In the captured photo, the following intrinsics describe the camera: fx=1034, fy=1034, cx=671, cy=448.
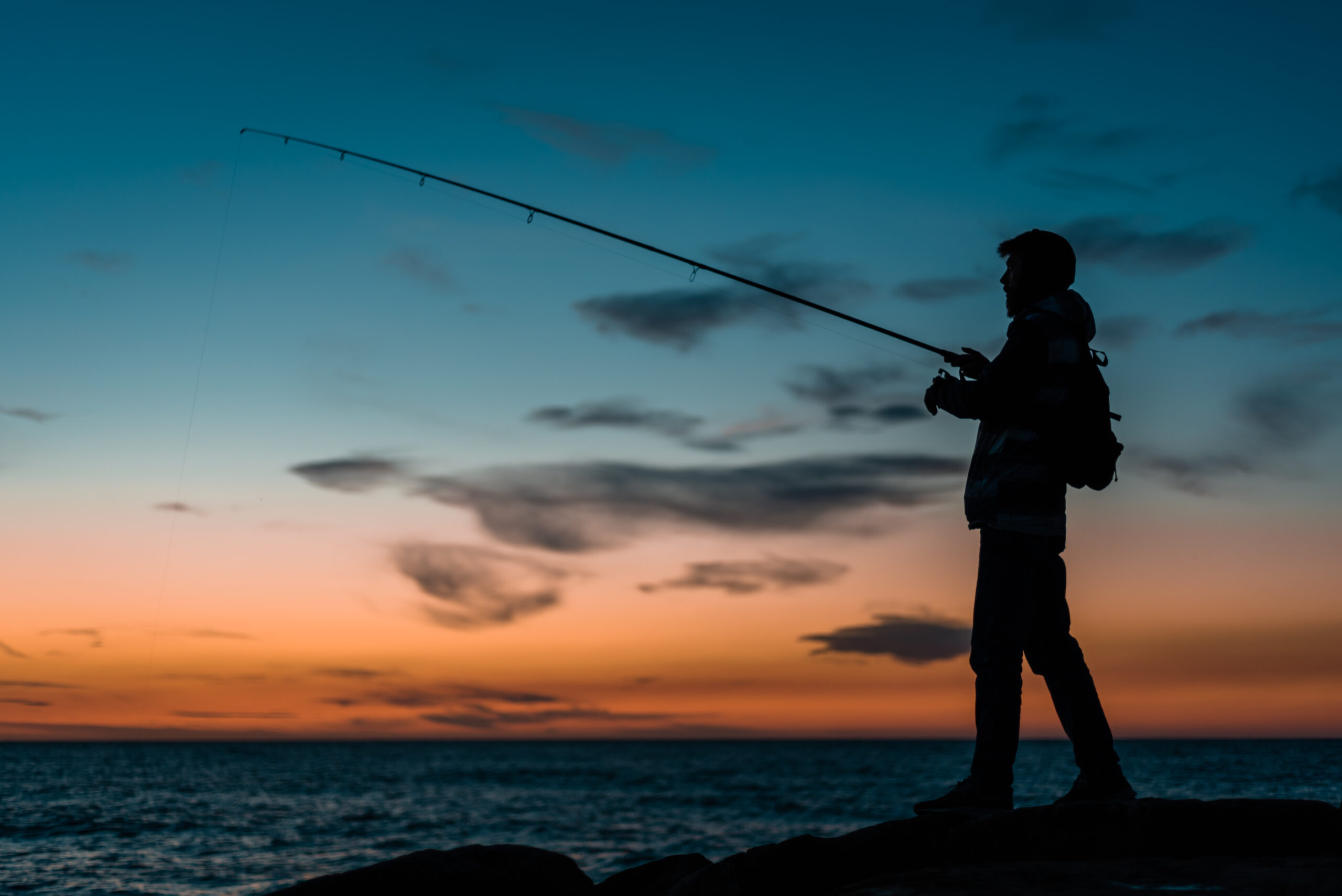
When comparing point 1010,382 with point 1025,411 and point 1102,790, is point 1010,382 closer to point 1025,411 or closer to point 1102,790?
point 1025,411

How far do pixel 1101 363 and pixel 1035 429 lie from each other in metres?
0.48

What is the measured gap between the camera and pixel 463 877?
539cm

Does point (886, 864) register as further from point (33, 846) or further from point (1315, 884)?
point (33, 846)

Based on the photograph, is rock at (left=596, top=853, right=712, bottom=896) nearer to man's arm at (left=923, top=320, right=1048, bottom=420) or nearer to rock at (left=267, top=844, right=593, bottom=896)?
rock at (left=267, top=844, right=593, bottom=896)

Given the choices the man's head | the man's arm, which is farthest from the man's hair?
the man's arm

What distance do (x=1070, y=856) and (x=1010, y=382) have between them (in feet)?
5.61

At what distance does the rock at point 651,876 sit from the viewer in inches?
207

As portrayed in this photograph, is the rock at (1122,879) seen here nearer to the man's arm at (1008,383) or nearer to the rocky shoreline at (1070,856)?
the rocky shoreline at (1070,856)

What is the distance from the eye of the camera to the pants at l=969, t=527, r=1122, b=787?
13.3 feet

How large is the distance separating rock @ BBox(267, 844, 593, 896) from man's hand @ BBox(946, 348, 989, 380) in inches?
131

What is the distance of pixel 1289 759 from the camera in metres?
56.3

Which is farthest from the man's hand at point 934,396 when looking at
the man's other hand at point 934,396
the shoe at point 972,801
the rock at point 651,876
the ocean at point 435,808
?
the ocean at point 435,808

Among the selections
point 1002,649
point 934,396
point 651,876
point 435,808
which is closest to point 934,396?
point 934,396

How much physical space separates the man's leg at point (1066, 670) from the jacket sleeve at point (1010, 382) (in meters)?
0.60
